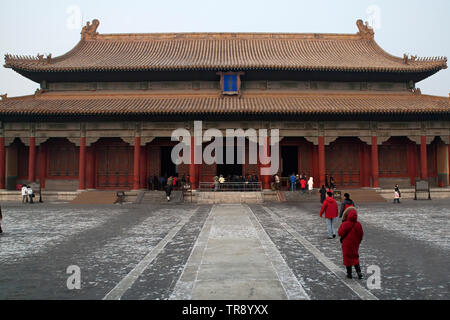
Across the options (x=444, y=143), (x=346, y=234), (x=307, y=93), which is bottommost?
(x=346, y=234)

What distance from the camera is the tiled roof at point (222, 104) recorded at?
19.5m

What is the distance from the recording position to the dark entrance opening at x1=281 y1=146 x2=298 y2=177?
23.7m

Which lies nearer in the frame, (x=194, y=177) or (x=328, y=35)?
(x=194, y=177)

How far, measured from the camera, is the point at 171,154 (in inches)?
890

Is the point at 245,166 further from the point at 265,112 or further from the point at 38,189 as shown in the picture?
the point at 38,189

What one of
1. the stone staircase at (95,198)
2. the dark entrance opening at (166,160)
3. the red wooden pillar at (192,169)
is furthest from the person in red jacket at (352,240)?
the dark entrance opening at (166,160)

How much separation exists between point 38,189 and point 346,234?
19892 mm

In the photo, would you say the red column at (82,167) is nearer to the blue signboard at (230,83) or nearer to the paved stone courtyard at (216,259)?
the paved stone courtyard at (216,259)

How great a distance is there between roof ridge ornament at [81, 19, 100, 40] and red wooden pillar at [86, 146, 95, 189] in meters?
10.7

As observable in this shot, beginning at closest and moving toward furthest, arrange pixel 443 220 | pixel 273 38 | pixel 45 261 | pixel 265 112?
pixel 45 261 → pixel 443 220 → pixel 265 112 → pixel 273 38

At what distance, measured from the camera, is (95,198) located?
19203 millimetres

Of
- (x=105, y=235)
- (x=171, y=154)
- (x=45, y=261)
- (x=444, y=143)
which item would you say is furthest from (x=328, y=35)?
(x=45, y=261)

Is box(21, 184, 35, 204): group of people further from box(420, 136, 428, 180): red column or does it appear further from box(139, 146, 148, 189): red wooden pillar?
box(420, 136, 428, 180): red column

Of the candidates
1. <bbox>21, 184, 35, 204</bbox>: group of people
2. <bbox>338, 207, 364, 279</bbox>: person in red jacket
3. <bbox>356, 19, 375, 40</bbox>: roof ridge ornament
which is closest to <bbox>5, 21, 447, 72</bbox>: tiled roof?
<bbox>356, 19, 375, 40</bbox>: roof ridge ornament
